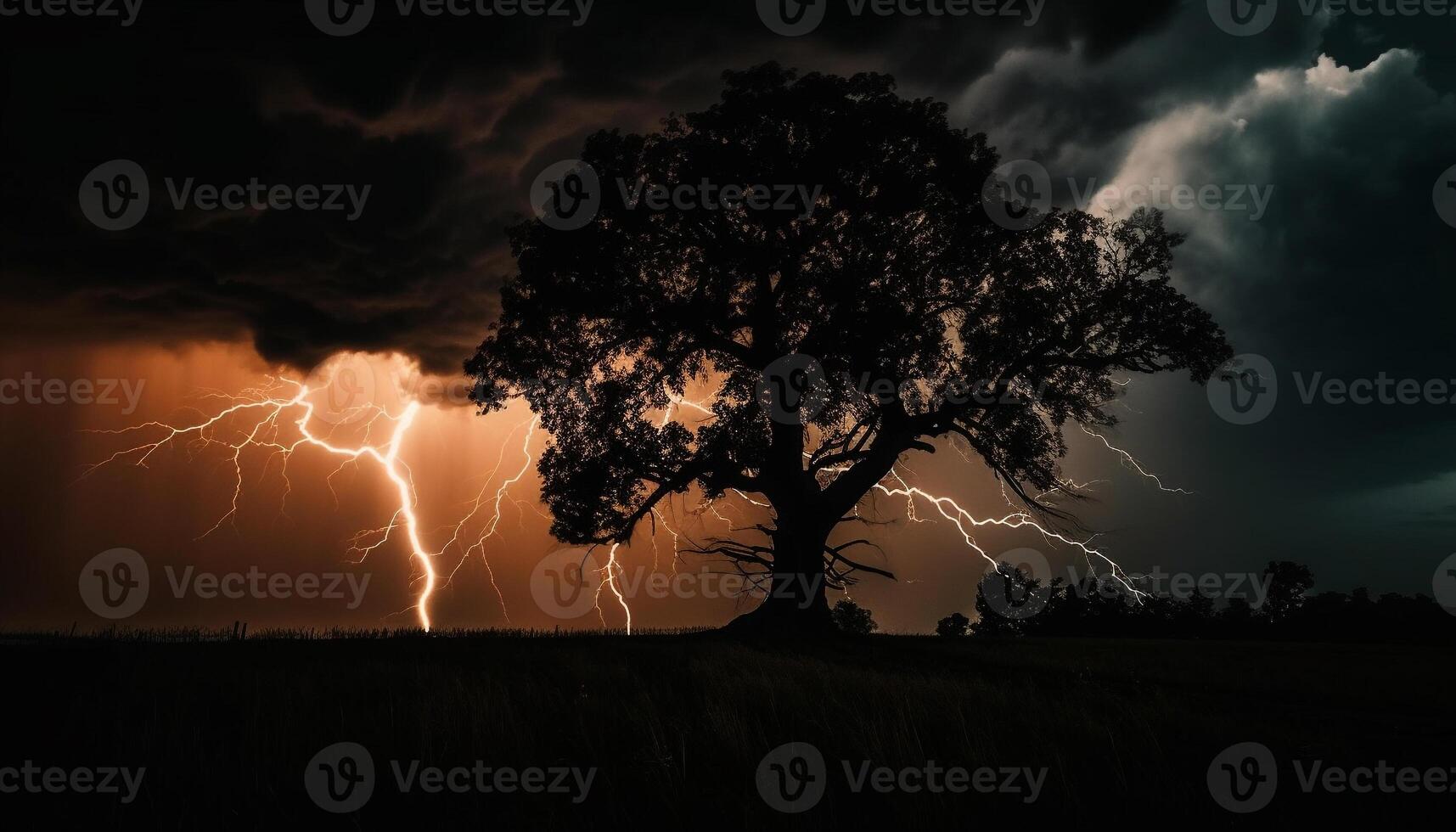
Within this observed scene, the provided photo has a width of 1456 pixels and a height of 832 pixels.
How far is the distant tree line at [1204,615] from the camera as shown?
22.9m

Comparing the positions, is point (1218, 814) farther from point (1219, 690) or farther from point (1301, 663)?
point (1301, 663)

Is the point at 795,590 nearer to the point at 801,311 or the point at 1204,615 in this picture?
the point at 801,311

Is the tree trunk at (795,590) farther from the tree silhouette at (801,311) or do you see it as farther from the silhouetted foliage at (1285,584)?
the silhouetted foliage at (1285,584)

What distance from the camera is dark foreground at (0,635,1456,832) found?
11.7ft

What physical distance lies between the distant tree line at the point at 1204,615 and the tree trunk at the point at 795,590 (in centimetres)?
625

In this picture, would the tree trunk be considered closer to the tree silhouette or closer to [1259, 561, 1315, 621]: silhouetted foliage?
the tree silhouette

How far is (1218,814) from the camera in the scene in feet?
11.7

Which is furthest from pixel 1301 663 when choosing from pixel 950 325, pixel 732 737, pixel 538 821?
pixel 538 821

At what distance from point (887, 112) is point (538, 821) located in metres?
17.1

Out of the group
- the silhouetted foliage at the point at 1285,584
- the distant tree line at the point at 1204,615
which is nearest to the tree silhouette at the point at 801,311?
the distant tree line at the point at 1204,615

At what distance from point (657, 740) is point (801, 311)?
13567 millimetres

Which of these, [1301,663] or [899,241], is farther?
[899,241]

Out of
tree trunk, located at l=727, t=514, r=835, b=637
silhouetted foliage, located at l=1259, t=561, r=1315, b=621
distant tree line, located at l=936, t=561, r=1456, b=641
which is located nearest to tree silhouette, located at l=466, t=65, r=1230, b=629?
tree trunk, located at l=727, t=514, r=835, b=637

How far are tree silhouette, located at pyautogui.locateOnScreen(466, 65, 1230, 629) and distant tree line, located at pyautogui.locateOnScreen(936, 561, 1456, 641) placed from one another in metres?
7.48
